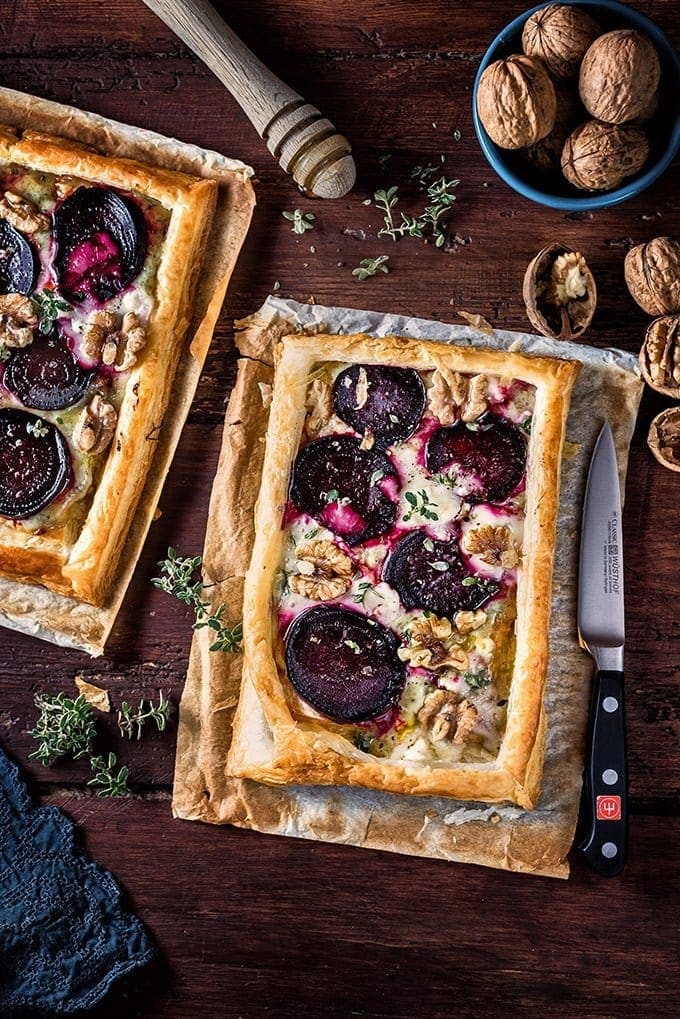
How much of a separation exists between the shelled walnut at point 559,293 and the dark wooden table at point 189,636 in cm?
15

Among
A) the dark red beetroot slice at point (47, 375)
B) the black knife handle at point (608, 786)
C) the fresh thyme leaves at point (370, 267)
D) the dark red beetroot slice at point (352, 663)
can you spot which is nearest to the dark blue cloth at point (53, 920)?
the dark red beetroot slice at point (352, 663)

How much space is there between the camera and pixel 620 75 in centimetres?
334

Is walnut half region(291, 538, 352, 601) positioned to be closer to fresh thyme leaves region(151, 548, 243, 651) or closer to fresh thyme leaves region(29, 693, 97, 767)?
fresh thyme leaves region(151, 548, 243, 651)

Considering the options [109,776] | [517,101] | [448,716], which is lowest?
[109,776]

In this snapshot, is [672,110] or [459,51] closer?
[672,110]

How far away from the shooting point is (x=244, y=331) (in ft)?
13.0

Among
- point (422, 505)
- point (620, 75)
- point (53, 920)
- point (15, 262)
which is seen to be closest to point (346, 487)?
point (422, 505)

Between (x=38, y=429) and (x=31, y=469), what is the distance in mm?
144

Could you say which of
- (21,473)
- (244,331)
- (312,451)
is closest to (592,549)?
(312,451)

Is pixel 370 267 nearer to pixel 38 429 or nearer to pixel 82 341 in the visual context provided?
pixel 82 341

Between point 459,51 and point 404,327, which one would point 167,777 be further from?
point 459,51

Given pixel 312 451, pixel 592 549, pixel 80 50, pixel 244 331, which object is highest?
pixel 80 50

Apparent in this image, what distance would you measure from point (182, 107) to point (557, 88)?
139 cm

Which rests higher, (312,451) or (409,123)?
(409,123)
